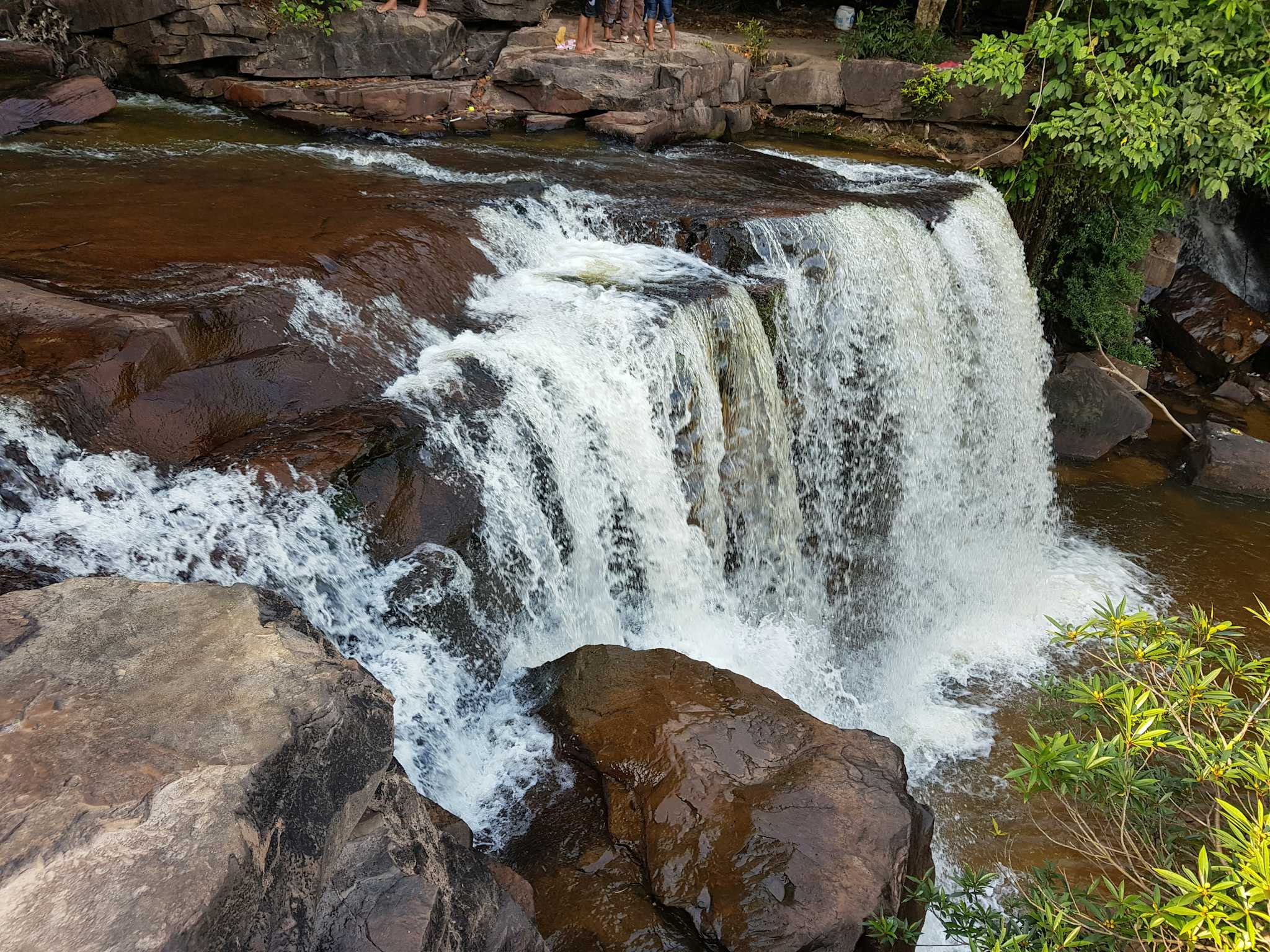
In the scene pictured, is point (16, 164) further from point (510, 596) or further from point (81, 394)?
point (510, 596)

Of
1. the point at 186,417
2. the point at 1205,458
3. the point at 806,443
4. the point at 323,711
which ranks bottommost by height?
the point at 1205,458

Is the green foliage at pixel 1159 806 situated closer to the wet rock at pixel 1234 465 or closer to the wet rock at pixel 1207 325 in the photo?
the wet rock at pixel 1234 465

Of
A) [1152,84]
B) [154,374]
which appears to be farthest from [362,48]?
[1152,84]

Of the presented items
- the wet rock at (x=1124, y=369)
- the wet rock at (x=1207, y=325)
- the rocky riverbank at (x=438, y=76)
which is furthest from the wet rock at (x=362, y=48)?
the wet rock at (x=1207, y=325)

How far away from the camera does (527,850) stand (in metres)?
3.53

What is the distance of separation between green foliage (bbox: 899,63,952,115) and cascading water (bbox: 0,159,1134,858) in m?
2.18

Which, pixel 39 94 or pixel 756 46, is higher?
pixel 756 46

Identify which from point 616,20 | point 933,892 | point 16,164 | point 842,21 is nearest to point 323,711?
point 933,892

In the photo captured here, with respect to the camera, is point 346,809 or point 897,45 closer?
point 346,809

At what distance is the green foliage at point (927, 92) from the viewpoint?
996 centimetres

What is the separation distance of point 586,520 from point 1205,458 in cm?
653

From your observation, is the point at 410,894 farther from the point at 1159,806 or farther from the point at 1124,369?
the point at 1124,369

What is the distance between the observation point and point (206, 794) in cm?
192

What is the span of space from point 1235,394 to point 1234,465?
2.05 metres
